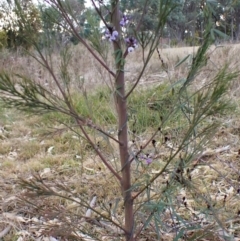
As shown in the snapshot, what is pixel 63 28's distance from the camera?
2.70 ft

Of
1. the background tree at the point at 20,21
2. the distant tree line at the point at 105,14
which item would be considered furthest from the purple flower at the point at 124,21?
the background tree at the point at 20,21

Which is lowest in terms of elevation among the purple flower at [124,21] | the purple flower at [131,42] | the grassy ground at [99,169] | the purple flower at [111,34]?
the grassy ground at [99,169]

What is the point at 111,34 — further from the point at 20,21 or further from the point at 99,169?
the point at 99,169

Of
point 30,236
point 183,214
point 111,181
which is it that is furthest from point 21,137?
point 183,214

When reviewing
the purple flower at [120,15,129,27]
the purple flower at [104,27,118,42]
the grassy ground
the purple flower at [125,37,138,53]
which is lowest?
the grassy ground

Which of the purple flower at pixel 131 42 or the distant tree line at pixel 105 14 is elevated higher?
the distant tree line at pixel 105 14

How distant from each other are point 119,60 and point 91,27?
282 millimetres

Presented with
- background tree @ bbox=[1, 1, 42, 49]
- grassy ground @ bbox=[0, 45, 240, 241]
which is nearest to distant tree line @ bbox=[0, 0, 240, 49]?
background tree @ bbox=[1, 1, 42, 49]

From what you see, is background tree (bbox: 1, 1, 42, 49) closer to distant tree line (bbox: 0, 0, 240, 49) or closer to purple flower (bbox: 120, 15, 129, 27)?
distant tree line (bbox: 0, 0, 240, 49)

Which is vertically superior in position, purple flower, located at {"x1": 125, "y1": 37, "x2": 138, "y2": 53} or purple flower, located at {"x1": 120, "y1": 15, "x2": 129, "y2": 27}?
purple flower, located at {"x1": 120, "y1": 15, "x2": 129, "y2": 27}

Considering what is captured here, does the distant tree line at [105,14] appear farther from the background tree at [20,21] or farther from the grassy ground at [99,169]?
the grassy ground at [99,169]

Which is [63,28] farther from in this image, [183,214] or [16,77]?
[183,214]

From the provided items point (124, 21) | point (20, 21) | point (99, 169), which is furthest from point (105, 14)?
point (99, 169)

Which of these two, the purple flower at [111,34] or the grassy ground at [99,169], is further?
the grassy ground at [99,169]
